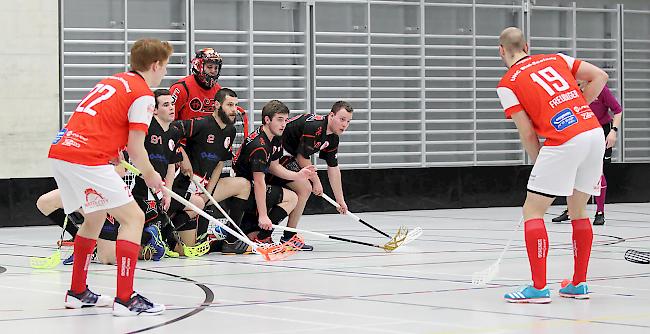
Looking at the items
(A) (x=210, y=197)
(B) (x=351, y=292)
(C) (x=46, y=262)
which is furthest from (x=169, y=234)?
(B) (x=351, y=292)

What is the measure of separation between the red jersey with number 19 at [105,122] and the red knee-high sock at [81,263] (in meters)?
0.46

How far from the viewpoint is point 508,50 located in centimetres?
571

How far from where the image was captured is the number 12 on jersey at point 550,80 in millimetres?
5578

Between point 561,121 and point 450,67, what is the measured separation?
28.8ft

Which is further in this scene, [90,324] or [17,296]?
[17,296]

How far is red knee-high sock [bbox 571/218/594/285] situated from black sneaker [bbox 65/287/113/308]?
2234 mm

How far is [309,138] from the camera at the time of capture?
28.2 ft

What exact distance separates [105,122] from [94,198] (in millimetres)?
343

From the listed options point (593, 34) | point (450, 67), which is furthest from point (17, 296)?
point (593, 34)

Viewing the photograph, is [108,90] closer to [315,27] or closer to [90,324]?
[90,324]

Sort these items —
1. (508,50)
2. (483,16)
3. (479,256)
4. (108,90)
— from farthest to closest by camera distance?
1. (483,16)
2. (479,256)
3. (508,50)
4. (108,90)

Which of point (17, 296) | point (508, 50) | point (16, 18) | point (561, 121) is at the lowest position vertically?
point (17, 296)

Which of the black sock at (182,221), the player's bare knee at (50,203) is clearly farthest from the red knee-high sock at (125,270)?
the black sock at (182,221)

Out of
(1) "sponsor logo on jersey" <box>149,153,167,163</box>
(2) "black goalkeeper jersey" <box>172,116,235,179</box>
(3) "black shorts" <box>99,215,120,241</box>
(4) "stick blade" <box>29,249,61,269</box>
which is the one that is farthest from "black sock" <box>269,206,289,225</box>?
(4) "stick blade" <box>29,249,61,269</box>
